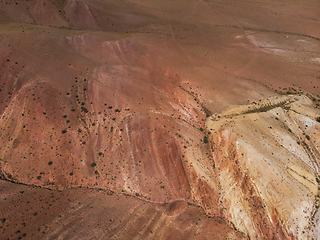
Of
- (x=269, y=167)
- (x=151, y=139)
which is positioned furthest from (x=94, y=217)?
(x=269, y=167)

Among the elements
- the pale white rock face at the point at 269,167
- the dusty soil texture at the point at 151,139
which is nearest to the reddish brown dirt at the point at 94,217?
the dusty soil texture at the point at 151,139

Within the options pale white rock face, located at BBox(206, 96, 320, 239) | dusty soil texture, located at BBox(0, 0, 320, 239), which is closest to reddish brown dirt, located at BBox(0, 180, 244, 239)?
dusty soil texture, located at BBox(0, 0, 320, 239)

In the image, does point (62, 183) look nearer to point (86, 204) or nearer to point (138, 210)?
point (86, 204)

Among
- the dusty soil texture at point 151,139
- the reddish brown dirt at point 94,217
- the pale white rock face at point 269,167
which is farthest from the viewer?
the dusty soil texture at point 151,139

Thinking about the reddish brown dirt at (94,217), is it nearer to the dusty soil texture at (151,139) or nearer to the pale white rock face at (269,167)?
the dusty soil texture at (151,139)

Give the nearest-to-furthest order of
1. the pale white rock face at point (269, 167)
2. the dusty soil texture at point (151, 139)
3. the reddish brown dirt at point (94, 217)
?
the reddish brown dirt at point (94, 217) → the pale white rock face at point (269, 167) → the dusty soil texture at point (151, 139)

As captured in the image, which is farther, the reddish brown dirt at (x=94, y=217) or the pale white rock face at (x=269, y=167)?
the pale white rock face at (x=269, y=167)

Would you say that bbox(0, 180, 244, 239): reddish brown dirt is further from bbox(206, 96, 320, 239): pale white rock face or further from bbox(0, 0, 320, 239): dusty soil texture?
bbox(206, 96, 320, 239): pale white rock face
